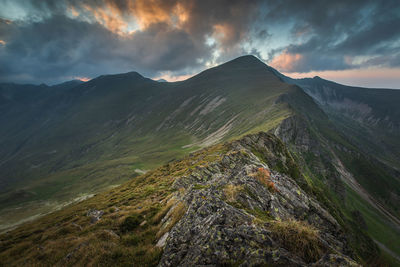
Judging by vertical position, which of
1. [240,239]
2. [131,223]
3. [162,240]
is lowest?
[131,223]

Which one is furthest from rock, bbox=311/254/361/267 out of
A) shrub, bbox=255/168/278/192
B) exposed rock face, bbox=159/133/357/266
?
shrub, bbox=255/168/278/192

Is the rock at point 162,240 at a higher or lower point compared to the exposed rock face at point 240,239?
lower

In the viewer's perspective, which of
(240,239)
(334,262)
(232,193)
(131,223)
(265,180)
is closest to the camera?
(334,262)

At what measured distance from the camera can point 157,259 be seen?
32.0ft

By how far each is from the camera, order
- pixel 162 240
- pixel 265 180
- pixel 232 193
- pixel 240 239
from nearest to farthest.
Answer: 1. pixel 240 239
2. pixel 162 240
3. pixel 232 193
4. pixel 265 180

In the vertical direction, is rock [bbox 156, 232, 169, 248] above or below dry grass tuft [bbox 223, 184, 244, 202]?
below

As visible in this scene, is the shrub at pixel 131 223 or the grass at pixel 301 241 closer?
the grass at pixel 301 241

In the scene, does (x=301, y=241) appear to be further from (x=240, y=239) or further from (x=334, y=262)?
(x=240, y=239)

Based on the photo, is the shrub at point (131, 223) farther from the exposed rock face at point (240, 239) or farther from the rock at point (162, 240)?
the exposed rock face at point (240, 239)

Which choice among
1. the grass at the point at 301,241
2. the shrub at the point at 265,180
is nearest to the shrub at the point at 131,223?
the grass at the point at 301,241

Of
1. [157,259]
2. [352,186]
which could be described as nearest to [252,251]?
[157,259]

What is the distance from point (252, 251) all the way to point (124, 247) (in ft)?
27.7

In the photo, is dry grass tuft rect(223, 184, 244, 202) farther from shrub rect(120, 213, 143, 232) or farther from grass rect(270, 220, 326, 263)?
shrub rect(120, 213, 143, 232)

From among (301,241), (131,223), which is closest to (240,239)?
(301,241)
